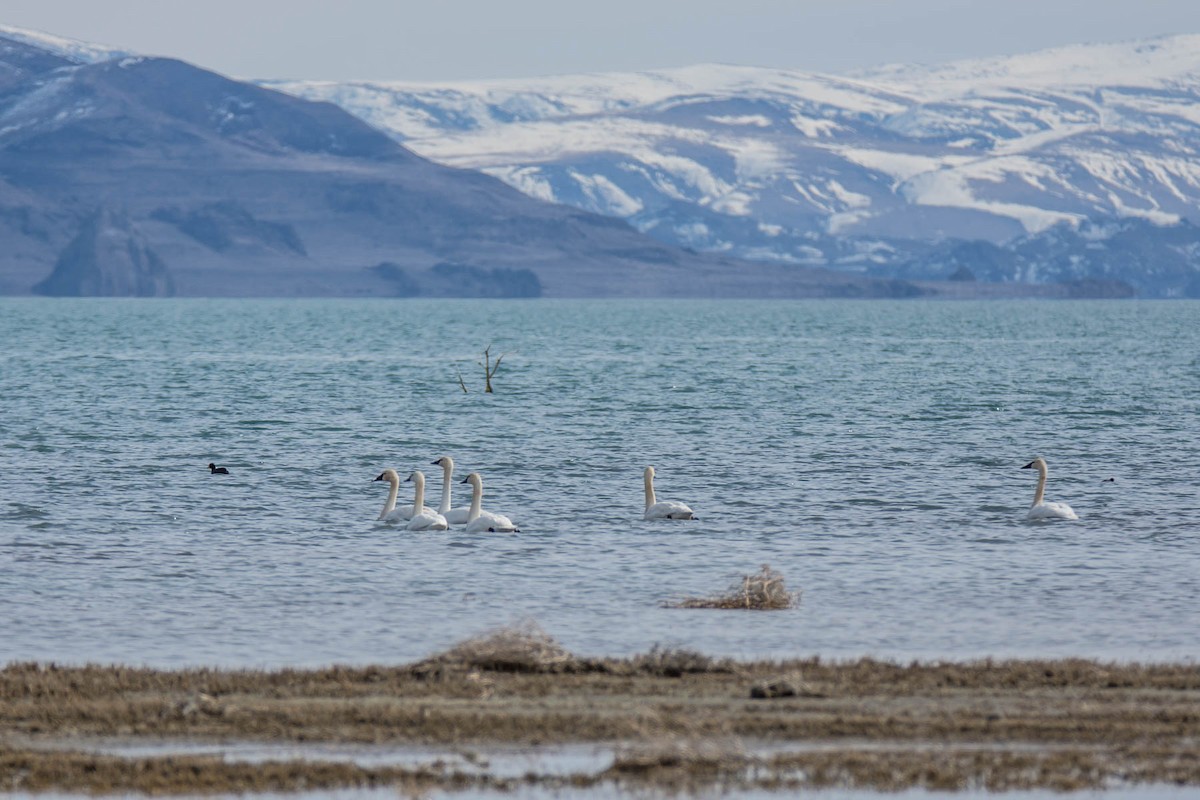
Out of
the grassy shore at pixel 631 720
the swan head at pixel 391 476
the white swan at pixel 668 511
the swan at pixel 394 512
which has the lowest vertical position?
the swan at pixel 394 512

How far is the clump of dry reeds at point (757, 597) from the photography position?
78.4 ft

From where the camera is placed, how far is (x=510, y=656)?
1870cm

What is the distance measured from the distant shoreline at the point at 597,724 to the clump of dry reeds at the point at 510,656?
0.9 inches

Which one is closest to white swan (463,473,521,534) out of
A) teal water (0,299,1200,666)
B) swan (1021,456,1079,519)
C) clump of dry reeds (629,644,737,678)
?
teal water (0,299,1200,666)

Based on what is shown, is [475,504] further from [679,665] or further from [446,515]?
[679,665]

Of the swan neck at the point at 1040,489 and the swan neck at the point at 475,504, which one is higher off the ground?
the swan neck at the point at 1040,489

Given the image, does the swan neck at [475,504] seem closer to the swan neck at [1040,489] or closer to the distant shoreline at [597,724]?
the swan neck at [1040,489]

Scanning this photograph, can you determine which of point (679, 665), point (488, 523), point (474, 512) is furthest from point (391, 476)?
point (679, 665)

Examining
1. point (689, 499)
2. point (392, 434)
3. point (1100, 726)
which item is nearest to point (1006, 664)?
point (1100, 726)

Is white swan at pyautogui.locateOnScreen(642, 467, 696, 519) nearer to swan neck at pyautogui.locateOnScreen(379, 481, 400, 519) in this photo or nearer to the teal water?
the teal water

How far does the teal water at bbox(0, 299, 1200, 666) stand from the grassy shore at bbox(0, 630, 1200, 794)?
2187mm

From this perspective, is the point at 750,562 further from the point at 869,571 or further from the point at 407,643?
the point at 407,643

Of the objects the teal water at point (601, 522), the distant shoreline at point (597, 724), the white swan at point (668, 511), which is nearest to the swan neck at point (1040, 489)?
the teal water at point (601, 522)

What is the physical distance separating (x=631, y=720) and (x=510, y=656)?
2.73m
